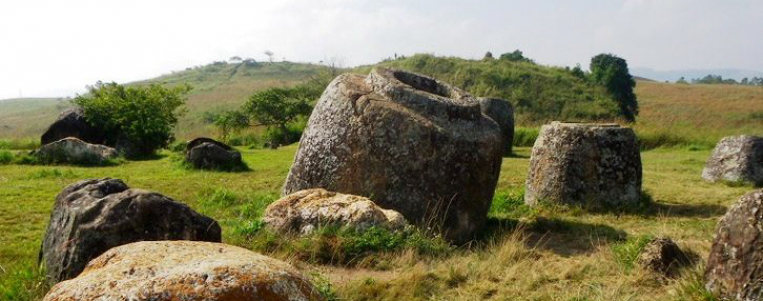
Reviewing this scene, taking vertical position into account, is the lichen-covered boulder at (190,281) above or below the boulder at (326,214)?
above

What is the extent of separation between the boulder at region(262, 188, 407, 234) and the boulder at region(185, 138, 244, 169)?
9486 mm

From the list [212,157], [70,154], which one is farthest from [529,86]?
[70,154]

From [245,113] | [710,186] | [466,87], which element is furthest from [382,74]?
[466,87]

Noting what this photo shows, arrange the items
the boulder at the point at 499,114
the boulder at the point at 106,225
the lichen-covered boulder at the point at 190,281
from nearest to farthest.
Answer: the lichen-covered boulder at the point at 190,281
the boulder at the point at 106,225
the boulder at the point at 499,114

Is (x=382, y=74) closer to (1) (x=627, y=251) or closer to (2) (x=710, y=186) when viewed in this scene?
(1) (x=627, y=251)

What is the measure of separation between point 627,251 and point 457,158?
8.36 feet

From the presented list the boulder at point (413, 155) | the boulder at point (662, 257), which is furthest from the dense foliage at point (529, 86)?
the boulder at point (662, 257)

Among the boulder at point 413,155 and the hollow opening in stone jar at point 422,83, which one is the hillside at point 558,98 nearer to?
the hollow opening in stone jar at point 422,83

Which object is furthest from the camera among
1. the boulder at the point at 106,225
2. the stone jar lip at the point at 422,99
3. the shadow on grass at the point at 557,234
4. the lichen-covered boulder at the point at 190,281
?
the stone jar lip at the point at 422,99

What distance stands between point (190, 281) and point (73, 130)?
944 inches

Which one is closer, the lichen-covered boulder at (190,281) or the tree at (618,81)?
the lichen-covered boulder at (190,281)

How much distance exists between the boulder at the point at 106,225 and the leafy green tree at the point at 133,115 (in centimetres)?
1822

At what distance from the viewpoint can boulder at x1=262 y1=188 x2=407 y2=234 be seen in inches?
306

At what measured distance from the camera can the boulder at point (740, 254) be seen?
17.7 ft
